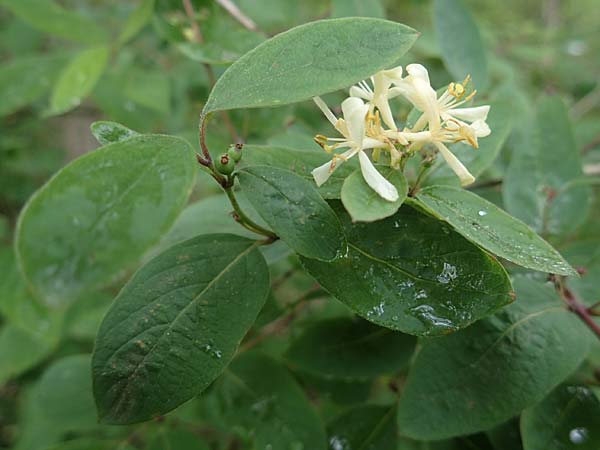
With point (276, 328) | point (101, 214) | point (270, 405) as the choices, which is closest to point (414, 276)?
point (101, 214)

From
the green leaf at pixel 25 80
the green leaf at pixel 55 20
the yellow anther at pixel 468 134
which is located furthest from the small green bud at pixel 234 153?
the green leaf at pixel 25 80

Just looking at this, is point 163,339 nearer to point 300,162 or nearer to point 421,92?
point 300,162

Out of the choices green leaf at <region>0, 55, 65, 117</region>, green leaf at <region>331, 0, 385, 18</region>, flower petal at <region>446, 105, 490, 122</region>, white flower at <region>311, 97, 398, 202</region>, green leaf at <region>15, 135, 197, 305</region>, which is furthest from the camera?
green leaf at <region>0, 55, 65, 117</region>

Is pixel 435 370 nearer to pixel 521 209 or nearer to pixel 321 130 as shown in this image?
pixel 521 209

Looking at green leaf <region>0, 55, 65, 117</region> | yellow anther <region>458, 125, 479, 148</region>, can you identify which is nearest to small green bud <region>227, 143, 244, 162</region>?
yellow anther <region>458, 125, 479, 148</region>

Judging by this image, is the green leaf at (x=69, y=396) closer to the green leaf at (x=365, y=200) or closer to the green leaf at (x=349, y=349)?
the green leaf at (x=349, y=349)

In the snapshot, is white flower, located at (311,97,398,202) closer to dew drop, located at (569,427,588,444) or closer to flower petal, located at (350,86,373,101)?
flower petal, located at (350,86,373,101)
